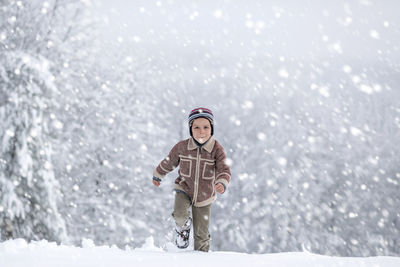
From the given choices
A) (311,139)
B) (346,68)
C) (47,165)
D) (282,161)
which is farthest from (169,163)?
(346,68)

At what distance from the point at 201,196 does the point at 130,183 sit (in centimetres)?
1046

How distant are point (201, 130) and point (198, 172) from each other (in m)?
0.43

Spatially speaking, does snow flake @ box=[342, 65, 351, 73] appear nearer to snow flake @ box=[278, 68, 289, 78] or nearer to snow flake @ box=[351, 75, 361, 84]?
snow flake @ box=[351, 75, 361, 84]

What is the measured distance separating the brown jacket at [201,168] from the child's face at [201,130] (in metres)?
0.07

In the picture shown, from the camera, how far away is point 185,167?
3406 mm

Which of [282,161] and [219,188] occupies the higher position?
[282,161]

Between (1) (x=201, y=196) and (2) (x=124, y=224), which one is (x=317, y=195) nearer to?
(2) (x=124, y=224)

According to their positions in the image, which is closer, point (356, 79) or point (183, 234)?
point (183, 234)

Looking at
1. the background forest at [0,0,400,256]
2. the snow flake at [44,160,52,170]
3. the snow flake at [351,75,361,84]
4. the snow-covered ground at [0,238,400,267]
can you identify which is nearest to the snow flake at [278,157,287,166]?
the background forest at [0,0,400,256]

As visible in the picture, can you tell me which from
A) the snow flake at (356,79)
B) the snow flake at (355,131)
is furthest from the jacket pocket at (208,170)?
the snow flake at (356,79)

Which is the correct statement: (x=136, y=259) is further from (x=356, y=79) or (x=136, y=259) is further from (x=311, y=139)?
(x=356, y=79)

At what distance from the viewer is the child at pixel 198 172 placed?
10.8 feet

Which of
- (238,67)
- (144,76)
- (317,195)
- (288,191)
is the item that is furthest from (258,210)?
(238,67)

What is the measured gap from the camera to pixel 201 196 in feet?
11.1
